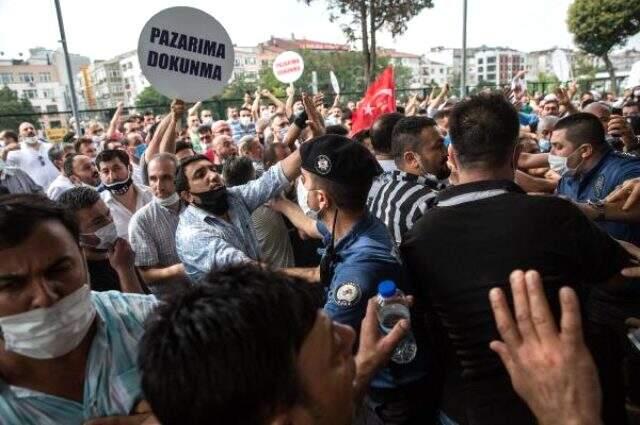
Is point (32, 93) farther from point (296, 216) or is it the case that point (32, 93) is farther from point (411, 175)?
point (411, 175)

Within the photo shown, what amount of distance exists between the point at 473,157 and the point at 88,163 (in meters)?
4.01

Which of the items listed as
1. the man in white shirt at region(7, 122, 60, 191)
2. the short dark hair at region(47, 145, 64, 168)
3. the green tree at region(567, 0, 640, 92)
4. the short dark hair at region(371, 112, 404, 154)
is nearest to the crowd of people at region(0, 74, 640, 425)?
the short dark hair at region(371, 112, 404, 154)

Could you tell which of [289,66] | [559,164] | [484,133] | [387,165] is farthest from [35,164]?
[484,133]

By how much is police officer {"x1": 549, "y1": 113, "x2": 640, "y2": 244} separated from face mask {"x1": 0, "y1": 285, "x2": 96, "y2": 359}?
3.05m

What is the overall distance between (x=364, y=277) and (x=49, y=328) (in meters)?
1.02

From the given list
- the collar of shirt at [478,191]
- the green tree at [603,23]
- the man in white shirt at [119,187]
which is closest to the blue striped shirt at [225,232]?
the collar of shirt at [478,191]

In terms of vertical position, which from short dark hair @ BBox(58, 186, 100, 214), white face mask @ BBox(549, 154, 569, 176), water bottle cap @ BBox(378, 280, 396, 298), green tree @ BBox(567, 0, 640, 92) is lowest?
water bottle cap @ BBox(378, 280, 396, 298)

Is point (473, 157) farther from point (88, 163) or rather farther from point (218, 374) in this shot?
point (88, 163)

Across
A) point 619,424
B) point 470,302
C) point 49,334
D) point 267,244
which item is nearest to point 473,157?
point 470,302

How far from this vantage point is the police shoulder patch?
165 centimetres

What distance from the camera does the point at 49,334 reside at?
1354mm

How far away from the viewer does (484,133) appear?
6.00ft

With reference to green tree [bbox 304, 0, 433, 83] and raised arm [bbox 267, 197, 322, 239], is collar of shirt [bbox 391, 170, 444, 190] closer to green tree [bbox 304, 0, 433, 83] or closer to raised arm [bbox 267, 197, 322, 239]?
raised arm [bbox 267, 197, 322, 239]

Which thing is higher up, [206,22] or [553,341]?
[206,22]
